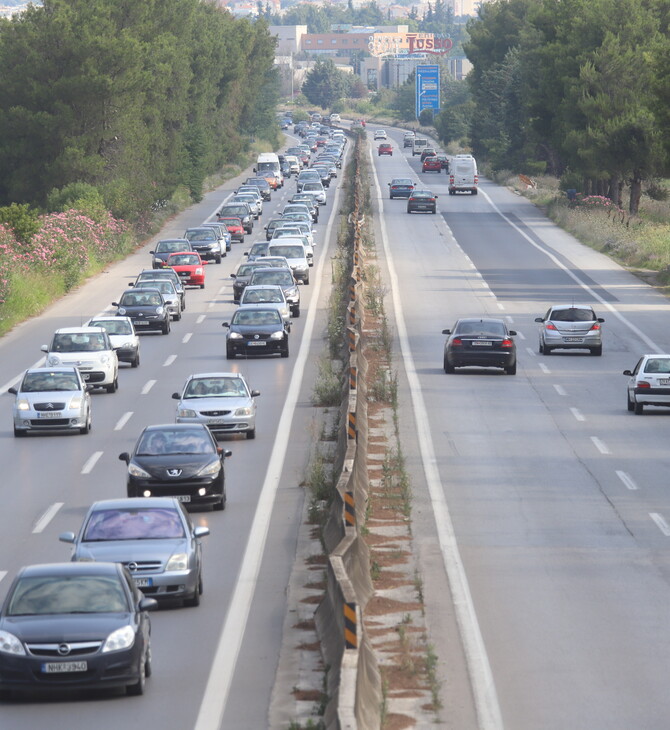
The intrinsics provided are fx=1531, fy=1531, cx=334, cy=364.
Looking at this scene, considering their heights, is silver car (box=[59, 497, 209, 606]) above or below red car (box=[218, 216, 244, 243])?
above

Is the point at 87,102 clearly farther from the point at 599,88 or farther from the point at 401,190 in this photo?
the point at 401,190

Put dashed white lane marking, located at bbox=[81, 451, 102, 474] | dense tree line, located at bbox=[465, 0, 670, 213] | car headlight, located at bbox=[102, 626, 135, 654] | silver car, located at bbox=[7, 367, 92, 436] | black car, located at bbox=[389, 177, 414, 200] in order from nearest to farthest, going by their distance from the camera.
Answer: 1. car headlight, located at bbox=[102, 626, 135, 654]
2. dashed white lane marking, located at bbox=[81, 451, 102, 474]
3. silver car, located at bbox=[7, 367, 92, 436]
4. dense tree line, located at bbox=[465, 0, 670, 213]
5. black car, located at bbox=[389, 177, 414, 200]

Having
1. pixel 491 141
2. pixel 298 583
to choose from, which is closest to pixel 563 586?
pixel 298 583

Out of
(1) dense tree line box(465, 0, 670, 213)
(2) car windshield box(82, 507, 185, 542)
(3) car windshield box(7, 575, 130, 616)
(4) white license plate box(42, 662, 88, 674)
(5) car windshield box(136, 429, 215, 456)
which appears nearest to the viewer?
(4) white license plate box(42, 662, 88, 674)

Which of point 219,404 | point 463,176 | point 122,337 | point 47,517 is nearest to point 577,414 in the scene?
point 219,404

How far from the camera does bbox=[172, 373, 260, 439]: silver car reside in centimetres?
2834

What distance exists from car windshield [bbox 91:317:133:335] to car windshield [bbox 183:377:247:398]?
10.5m

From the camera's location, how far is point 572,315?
41844 mm

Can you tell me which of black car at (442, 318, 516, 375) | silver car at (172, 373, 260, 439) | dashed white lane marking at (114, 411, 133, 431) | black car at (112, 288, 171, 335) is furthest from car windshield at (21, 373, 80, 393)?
black car at (112, 288, 171, 335)

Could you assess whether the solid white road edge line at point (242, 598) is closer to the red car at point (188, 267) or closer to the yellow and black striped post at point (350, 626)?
the yellow and black striped post at point (350, 626)

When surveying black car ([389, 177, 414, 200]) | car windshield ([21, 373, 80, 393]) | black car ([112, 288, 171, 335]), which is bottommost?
black car ([389, 177, 414, 200])

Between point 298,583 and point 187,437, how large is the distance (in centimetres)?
524

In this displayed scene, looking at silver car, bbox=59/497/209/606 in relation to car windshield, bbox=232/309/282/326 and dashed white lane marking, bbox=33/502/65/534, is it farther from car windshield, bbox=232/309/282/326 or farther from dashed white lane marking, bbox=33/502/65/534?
car windshield, bbox=232/309/282/326

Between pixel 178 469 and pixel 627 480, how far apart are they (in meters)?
7.61
